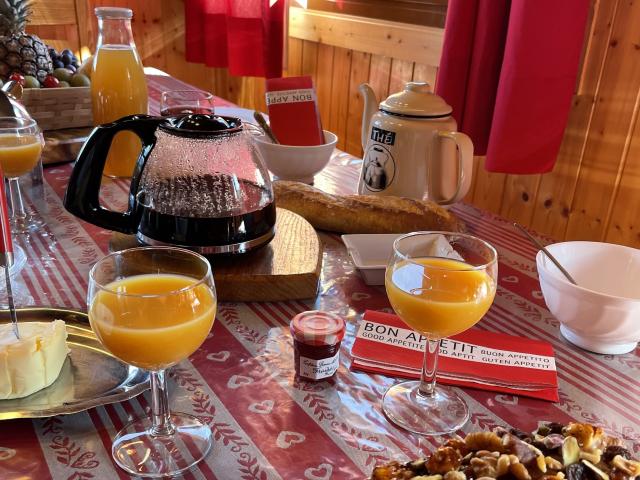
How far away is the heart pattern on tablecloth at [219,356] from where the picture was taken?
77 centimetres

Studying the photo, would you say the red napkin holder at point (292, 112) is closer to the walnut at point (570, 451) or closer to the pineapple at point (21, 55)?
the pineapple at point (21, 55)

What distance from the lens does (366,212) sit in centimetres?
110

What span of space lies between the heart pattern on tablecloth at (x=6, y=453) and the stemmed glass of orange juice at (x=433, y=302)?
39 centimetres

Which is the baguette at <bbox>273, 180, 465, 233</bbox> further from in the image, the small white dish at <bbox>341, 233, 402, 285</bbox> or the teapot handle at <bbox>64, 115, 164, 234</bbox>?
the teapot handle at <bbox>64, 115, 164, 234</bbox>

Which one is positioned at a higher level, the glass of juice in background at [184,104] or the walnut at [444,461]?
the glass of juice in background at [184,104]

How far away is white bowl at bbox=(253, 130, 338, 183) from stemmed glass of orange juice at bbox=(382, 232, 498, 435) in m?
0.62

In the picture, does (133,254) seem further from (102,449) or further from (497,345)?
(497,345)

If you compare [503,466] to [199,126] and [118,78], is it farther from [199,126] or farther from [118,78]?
[118,78]

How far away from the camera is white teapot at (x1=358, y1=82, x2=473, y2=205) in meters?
1.15

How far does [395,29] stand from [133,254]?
7.50ft

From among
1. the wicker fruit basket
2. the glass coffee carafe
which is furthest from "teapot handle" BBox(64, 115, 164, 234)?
the wicker fruit basket

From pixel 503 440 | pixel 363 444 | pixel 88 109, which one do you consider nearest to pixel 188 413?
pixel 363 444

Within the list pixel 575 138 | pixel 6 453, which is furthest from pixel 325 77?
pixel 6 453

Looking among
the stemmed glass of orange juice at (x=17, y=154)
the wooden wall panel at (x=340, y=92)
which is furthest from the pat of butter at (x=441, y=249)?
the wooden wall panel at (x=340, y=92)
